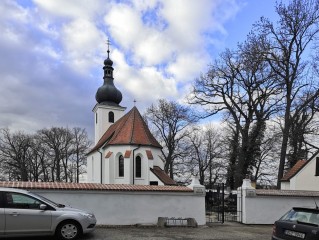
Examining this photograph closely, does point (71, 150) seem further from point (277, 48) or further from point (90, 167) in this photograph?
point (277, 48)

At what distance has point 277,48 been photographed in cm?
3125

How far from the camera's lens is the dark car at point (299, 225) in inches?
343

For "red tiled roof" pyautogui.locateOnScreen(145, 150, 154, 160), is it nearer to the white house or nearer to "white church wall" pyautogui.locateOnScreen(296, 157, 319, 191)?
the white house

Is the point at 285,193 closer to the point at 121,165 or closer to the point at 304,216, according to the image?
the point at 304,216

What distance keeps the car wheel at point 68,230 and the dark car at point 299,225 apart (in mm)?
5554

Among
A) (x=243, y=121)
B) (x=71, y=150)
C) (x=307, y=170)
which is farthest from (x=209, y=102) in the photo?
(x=71, y=150)

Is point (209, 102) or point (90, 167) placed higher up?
point (209, 102)

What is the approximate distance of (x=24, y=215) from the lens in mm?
10586

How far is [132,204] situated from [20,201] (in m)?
6.20

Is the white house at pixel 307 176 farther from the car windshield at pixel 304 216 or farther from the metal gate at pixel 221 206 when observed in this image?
the car windshield at pixel 304 216

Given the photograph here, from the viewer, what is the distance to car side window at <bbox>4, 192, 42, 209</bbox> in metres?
10.6

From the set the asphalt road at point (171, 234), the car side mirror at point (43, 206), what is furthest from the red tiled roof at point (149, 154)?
the car side mirror at point (43, 206)

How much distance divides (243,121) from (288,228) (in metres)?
30.0

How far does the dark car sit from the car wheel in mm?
5554
